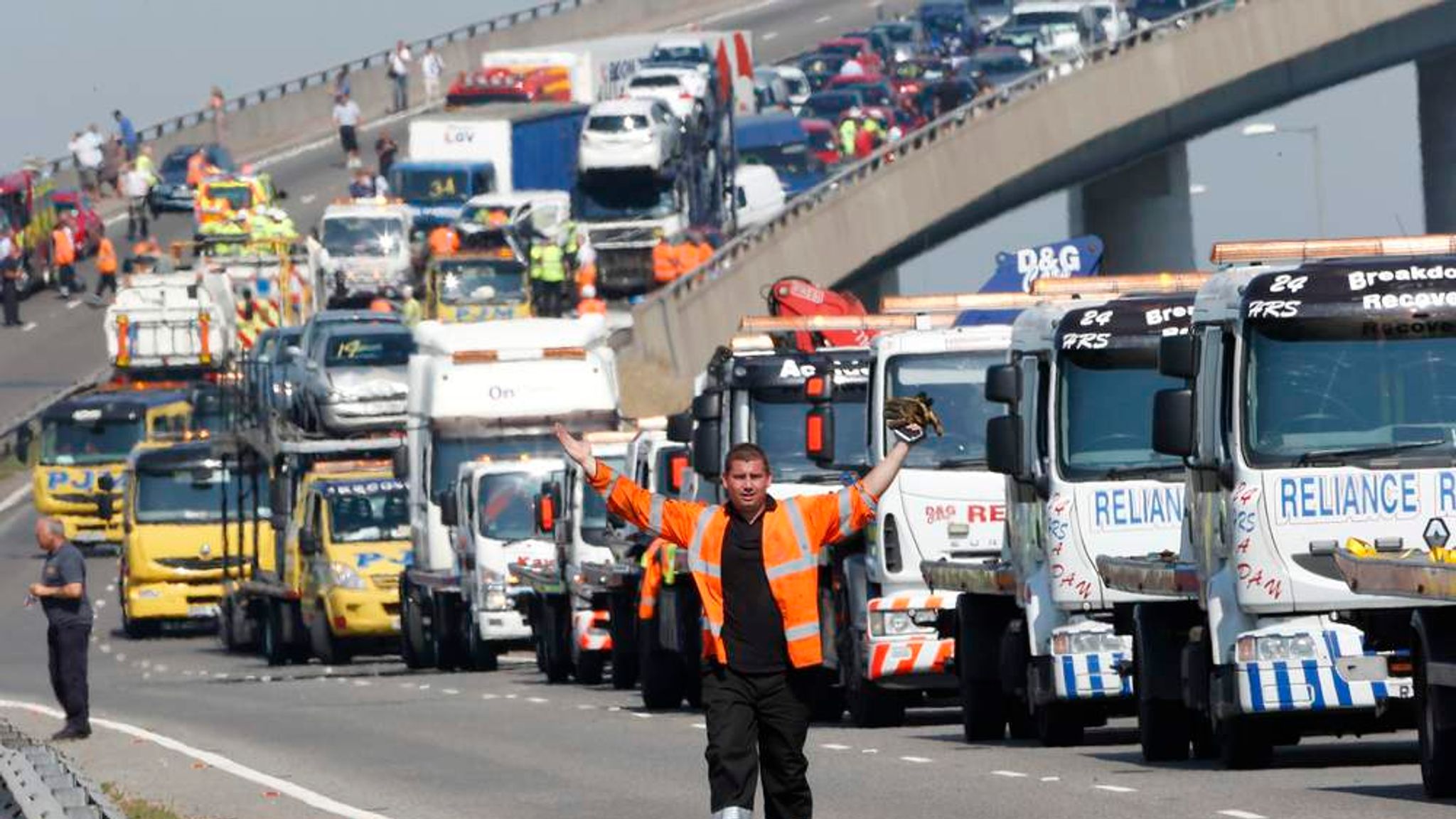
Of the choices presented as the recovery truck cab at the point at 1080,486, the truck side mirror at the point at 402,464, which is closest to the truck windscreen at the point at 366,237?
the truck side mirror at the point at 402,464

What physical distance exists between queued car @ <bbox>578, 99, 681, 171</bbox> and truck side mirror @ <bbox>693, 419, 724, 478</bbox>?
43.1 meters

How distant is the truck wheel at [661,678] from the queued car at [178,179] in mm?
59332

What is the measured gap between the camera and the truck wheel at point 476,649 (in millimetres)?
36844

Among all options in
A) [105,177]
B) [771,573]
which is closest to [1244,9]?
[105,177]

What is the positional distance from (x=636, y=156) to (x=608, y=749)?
46703 millimetres

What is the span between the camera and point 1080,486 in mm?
20719

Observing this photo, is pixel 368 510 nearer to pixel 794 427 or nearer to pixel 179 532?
pixel 179 532

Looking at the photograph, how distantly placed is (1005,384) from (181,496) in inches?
1147

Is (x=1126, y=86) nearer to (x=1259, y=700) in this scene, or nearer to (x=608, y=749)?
(x=608, y=749)

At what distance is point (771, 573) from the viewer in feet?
42.6

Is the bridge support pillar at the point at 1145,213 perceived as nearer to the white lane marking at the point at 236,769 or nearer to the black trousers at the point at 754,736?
the white lane marking at the point at 236,769

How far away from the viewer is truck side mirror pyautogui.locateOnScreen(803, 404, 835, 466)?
941 inches

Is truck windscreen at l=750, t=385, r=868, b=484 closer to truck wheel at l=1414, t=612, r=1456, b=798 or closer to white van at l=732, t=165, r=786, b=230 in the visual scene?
truck wheel at l=1414, t=612, r=1456, b=798

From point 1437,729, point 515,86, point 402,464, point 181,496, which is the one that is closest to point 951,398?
point 1437,729
